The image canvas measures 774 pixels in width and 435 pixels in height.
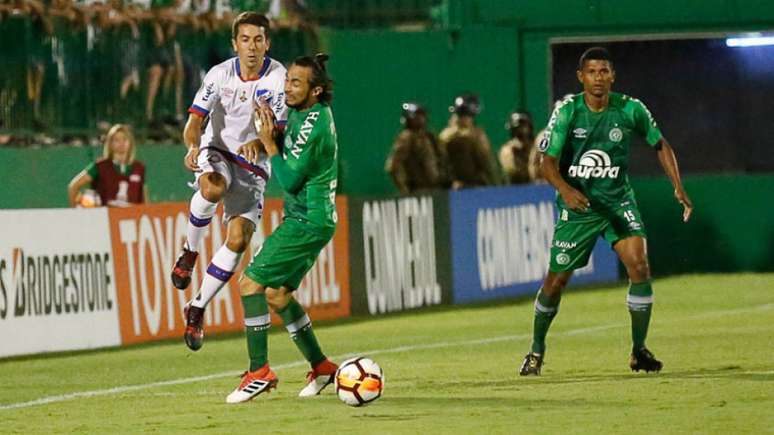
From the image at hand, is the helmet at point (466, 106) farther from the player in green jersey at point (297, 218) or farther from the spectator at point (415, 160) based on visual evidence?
the player in green jersey at point (297, 218)

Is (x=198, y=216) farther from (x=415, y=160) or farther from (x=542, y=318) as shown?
(x=415, y=160)

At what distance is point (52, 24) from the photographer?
66.8 ft

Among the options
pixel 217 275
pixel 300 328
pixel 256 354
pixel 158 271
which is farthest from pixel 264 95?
pixel 158 271

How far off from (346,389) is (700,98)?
707 inches

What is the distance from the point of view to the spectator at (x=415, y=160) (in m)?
24.4

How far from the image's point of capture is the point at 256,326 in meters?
12.0

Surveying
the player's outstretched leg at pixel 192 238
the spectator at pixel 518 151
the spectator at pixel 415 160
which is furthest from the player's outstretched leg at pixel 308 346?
the spectator at pixel 518 151

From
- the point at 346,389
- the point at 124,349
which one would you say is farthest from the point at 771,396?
the point at 124,349

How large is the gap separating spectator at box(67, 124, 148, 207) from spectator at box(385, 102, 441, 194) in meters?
5.47

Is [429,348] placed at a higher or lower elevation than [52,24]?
lower

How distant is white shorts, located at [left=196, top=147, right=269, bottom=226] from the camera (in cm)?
1359

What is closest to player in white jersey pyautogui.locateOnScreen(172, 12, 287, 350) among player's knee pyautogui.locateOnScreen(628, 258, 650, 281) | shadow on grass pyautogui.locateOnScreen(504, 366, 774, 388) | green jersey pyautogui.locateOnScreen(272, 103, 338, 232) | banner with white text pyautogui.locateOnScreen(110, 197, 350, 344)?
green jersey pyautogui.locateOnScreen(272, 103, 338, 232)

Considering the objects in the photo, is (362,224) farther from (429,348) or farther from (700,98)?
(700,98)

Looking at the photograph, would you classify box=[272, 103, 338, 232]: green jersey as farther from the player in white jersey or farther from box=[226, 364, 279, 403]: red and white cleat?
box=[226, 364, 279, 403]: red and white cleat
